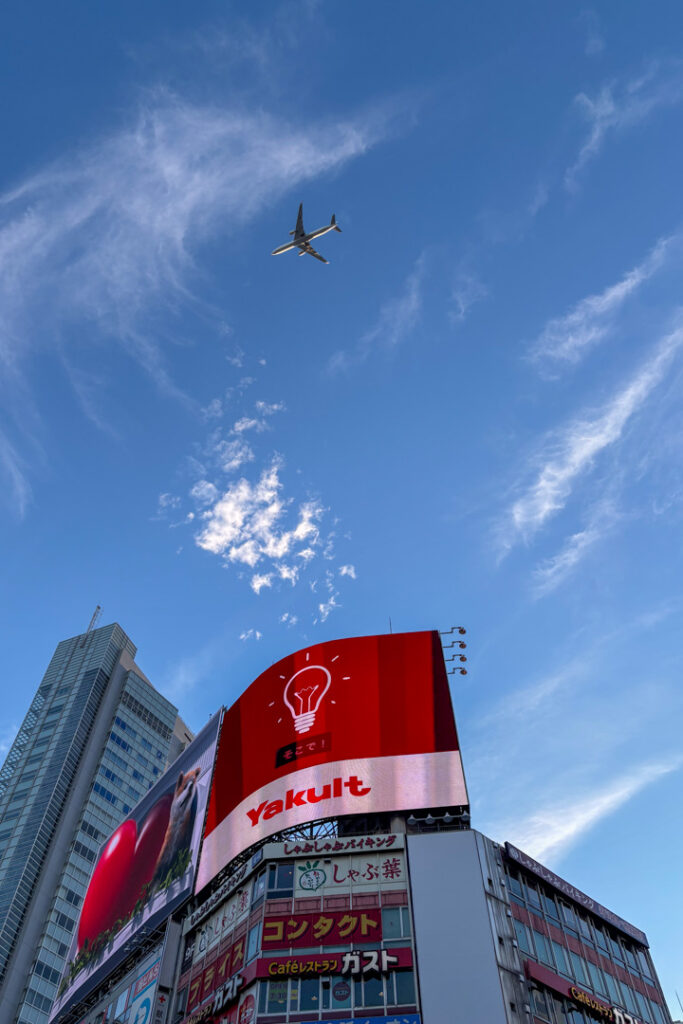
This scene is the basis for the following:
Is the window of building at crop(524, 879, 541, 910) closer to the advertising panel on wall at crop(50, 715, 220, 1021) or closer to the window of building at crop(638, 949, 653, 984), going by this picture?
the window of building at crop(638, 949, 653, 984)

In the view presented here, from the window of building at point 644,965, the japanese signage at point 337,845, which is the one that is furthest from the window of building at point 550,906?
the japanese signage at point 337,845

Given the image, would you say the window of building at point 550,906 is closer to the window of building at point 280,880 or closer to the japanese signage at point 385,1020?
the japanese signage at point 385,1020

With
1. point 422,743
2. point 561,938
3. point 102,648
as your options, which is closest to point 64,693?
point 102,648

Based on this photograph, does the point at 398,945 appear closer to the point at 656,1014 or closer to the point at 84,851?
the point at 656,1014

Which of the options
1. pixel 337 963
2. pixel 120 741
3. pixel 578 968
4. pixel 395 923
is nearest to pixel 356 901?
pixel 395 923

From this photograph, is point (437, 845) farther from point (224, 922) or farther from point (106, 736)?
point (106, 736)
